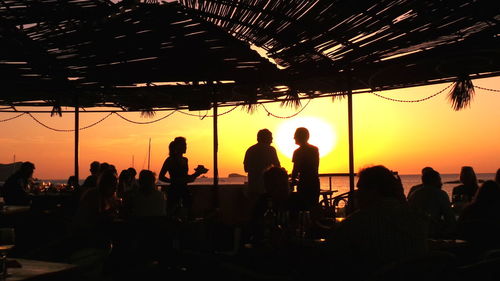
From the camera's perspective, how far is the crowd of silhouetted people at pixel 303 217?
3.20 metres

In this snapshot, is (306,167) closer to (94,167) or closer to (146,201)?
(146,201)

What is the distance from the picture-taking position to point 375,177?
3420 mm

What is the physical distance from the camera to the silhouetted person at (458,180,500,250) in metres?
5.05

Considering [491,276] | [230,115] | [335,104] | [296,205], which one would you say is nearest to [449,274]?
[491,276]

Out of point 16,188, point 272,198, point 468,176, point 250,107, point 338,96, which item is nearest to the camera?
point 272,198

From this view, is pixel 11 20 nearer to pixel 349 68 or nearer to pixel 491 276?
pixel 349 68

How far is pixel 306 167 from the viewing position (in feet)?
21.3

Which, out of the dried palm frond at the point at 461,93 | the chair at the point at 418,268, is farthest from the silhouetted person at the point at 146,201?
the dried palm frond at the point at 461,93

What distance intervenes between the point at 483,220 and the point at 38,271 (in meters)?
3.87

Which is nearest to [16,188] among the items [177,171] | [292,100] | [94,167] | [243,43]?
[94,167]

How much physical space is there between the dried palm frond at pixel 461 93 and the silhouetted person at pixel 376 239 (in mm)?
5435

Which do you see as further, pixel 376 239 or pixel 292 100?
pixel 292 100

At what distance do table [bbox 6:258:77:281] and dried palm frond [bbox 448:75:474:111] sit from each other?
6533mm

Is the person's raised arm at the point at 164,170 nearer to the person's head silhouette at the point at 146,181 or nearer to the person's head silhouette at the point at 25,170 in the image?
the person's head silhouette at the point at 146,181
